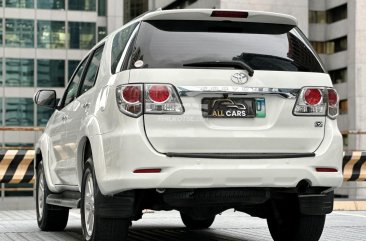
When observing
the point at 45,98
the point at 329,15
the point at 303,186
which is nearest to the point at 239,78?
the point at 303,186

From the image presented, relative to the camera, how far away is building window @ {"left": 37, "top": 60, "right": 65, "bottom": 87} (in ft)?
226

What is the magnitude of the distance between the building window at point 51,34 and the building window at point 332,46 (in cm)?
2435

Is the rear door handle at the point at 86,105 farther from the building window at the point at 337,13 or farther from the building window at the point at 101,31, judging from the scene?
the building window at the point at 337,13

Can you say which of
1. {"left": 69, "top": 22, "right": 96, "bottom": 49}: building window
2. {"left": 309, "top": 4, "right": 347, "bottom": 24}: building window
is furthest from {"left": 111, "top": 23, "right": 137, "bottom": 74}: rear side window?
{"left": 309, "top": 4, "right": 347, "bottom": 24}: building window

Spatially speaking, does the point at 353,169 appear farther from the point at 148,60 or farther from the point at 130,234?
the point at 148,60

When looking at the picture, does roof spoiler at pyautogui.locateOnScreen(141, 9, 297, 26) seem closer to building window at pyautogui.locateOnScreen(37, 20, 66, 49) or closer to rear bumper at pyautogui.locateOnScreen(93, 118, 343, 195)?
rear bumper at pyautogui.locateOnScreen(93, 118, 343, 195)

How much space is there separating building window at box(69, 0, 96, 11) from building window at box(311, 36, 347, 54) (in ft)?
71.7

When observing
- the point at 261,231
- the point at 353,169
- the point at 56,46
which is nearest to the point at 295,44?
the point at 261,231

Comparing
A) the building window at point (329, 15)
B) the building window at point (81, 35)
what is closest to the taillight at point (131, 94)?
the building window at point (81, 35)

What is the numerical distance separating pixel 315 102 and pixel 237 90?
0.69m

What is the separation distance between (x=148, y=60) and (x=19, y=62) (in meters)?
63.6

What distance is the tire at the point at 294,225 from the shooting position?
7.39 meters

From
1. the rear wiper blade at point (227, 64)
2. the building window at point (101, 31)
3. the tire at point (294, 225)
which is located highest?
the building window at point (101, 31)

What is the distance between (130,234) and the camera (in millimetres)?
9375
